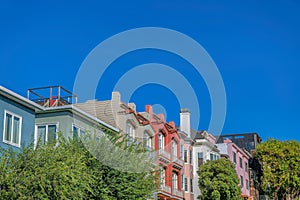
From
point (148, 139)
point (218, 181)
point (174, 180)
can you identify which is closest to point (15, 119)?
point (148, 139)

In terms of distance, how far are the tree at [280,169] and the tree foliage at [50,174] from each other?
1817 inches

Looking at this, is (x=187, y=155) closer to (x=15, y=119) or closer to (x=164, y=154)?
(x=164, y=154)

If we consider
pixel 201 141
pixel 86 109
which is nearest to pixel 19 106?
A: pixel 86 109

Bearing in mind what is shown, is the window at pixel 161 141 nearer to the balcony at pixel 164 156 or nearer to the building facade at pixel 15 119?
the balcony at pixel 164 156

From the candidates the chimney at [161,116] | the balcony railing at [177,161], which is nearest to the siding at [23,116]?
the chimney at [161,116]

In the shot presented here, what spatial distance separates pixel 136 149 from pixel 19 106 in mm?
6792

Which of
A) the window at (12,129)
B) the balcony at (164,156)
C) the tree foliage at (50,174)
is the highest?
the balcony at (164,156)

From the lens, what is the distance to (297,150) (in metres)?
69.2

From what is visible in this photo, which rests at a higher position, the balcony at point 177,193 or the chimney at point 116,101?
the chimney at point 116,101

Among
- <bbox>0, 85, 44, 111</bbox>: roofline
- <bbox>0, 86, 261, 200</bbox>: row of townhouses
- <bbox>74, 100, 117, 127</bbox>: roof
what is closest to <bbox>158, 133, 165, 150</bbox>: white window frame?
<bbox>0, 86, 261, 200</bbox>: row of townhouses

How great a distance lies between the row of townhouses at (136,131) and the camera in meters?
27.2

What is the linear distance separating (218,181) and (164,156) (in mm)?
5863

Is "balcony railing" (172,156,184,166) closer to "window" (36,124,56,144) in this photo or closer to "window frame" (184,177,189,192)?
"window frame" (184,177,189,192)

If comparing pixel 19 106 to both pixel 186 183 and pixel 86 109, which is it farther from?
pixel 186 183
